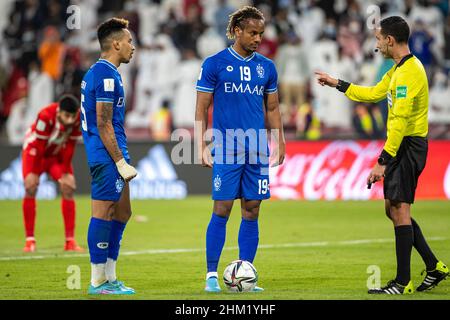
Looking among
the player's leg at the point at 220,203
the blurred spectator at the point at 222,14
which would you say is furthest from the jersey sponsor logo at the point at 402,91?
the blurred spectator at the point at 222,14

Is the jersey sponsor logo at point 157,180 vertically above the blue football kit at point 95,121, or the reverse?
the blue football kit at point 95,121

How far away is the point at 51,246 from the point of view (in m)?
12.6

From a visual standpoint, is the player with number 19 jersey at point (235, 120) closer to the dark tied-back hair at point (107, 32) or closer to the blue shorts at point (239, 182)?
the blue shorts at point (239, 182)

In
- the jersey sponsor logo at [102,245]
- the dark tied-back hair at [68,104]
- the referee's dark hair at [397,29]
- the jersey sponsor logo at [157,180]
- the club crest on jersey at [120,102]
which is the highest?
the referee's dark hair at [397,29]

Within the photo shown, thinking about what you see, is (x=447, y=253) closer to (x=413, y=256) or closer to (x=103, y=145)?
(x=413, y=256)

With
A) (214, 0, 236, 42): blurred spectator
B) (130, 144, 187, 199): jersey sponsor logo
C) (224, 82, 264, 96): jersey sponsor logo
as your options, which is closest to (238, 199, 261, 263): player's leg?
(224, 82, 264, 96): jersey sponsor logo

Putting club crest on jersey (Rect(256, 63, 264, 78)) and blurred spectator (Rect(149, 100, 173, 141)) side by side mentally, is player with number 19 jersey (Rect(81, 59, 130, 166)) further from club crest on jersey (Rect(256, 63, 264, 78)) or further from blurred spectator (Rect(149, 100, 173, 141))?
blurred spectator (Rect(149, 100, 173, 141))

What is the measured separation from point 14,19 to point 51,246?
11517mm

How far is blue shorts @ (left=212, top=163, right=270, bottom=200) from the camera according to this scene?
328 inches

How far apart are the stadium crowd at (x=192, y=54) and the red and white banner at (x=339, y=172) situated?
1172mm

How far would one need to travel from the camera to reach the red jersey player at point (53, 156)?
39.9ft

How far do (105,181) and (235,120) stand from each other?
49.6 inches

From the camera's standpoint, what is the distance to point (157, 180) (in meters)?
19.8
